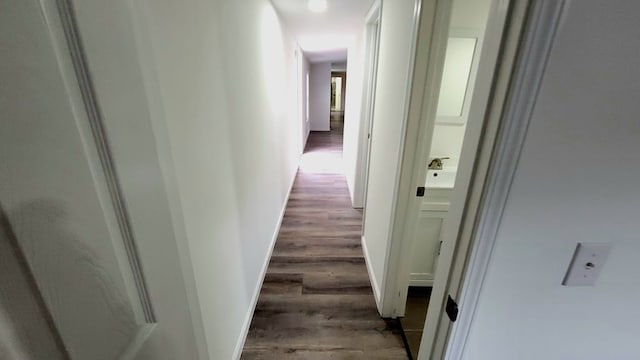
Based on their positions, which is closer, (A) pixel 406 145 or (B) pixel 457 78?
(A) pixel 406 145

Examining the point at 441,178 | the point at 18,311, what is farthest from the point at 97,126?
the point at 441,178

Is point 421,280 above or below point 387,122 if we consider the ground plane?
below

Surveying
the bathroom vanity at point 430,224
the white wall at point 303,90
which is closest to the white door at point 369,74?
the bathroom vanity at point 430,224

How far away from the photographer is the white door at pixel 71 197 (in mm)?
269

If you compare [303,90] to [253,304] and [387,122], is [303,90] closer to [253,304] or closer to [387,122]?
[387,122]

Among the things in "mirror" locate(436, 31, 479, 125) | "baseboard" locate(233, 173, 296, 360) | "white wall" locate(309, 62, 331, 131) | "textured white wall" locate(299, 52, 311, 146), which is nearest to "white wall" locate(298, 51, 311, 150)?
"textured white wall" locate(299, 52, 311, 146)

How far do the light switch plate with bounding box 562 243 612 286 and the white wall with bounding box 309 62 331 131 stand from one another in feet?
26.9

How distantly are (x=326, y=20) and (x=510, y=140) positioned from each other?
10.3 feet

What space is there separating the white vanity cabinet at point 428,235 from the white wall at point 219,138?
3.94 feet

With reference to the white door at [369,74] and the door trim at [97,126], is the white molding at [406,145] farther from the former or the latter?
the door trim at [97,126]

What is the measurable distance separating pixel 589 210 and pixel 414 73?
974 millimetres

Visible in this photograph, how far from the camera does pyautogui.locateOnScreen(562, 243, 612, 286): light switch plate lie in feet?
2.15

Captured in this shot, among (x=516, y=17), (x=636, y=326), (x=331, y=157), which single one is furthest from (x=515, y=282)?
(x=331, y=157)

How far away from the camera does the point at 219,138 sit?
1.33 meters
